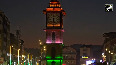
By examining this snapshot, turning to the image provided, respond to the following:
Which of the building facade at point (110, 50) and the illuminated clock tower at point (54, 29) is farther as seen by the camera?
the illuminated clock tower at point (54, 29)

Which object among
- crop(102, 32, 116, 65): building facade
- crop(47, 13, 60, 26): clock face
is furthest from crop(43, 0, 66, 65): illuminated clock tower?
crop(102, 32, 116, 65): building facade

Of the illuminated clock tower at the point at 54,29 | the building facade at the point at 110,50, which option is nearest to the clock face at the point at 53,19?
the illuminated clock tower at the point at 54,29

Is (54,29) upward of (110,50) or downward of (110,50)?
upward

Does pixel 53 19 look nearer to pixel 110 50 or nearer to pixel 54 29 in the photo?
pixel 54 29

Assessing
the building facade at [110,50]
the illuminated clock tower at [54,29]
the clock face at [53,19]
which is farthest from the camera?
the clock face at [53,19]

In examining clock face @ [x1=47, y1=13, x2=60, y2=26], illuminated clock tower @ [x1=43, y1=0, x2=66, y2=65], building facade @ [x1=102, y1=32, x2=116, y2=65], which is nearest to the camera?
building facade @ [x1=102, y1=32, x2=116, y2=65]

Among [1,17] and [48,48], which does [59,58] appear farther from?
[1,17]

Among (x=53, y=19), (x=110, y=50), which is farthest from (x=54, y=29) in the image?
(x=110, y=50)

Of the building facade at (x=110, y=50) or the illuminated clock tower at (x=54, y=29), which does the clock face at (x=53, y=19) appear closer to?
the illuminated clock tower at (x=54, y=29)

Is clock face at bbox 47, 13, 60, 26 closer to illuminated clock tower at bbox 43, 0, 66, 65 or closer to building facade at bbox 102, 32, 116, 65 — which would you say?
illuminated clock tower at bbox 43, 0, 66, 65

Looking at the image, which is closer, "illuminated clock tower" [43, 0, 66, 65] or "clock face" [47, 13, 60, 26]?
"illuminated clock tower" [43, 0, 66, 65]

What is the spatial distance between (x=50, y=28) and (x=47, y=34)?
2538 millimetres

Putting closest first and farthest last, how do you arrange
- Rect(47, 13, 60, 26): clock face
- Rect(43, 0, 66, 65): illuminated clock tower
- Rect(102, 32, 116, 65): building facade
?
Rect(102, 32, 116, 65): building facade < Rect(43, 0, 66, 65): illuminated clock tower < Rect(47, 13, 60, 26): clock face

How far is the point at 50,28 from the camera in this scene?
422 feet
